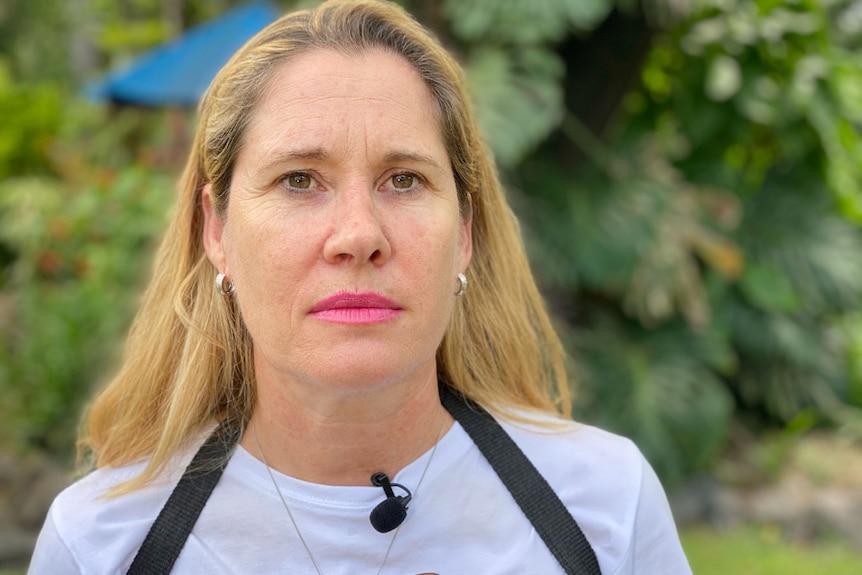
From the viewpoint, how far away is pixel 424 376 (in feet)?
6.04

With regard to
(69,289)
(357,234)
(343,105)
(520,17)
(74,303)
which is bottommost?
(69,289)

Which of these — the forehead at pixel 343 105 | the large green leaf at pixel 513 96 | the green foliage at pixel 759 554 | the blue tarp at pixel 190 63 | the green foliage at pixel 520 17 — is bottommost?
the green foliage at pixel 759 554

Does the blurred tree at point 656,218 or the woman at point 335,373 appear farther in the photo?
the blurred tree at point 656,218

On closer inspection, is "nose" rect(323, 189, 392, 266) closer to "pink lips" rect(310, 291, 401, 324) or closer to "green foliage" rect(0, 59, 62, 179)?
"pink lips" rect(310, 291, 401, 324)

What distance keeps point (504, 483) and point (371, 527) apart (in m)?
0.26

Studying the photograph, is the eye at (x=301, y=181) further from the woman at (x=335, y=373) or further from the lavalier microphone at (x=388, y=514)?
the lavalier microphone at (x=388, y=514)

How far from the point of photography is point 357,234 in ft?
5.21

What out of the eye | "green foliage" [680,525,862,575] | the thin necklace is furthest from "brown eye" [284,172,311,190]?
"green foliage" [680,525,862,575]

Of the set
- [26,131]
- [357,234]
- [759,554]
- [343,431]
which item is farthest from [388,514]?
[26,131]

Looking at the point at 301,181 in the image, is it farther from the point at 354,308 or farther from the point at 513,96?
the point at 513,96

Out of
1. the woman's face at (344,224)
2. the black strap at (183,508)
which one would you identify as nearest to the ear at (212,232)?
the woman's face at (344,224)

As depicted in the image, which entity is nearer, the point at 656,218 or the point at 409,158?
the point at 409,158

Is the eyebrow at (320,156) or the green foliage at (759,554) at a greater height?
the eyebrow at (320,156)

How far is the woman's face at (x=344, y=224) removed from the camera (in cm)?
162
